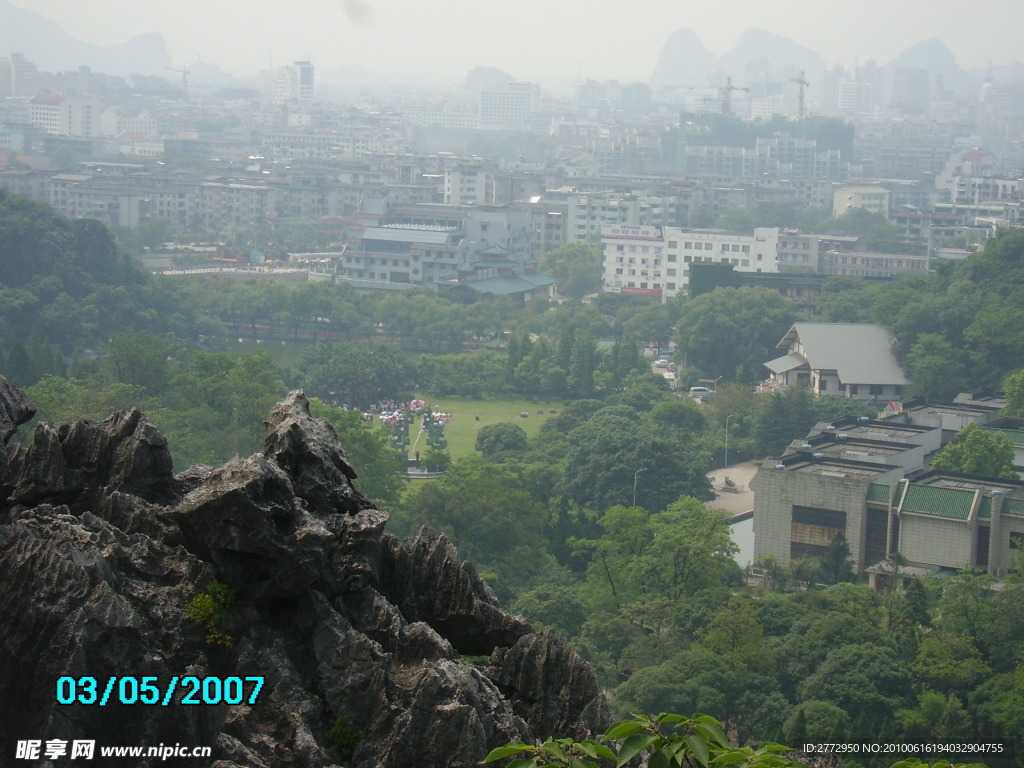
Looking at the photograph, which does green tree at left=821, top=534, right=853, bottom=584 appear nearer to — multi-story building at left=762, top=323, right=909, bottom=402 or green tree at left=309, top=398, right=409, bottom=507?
green tree at left=309, top=398, right=409, bottom=507

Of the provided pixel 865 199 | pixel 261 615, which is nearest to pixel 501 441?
pixel 261 615

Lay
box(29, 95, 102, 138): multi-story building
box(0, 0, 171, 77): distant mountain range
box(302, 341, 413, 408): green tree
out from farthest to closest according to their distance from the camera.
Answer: box(0, 0, 171, 77): distant mountain range, box(29, 95, 102, 138): multi-story building, box(302, 341, 413, 408): green tree

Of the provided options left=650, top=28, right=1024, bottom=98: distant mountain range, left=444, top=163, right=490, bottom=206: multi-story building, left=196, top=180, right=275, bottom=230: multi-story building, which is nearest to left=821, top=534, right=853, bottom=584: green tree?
left=444, top=163, right=490, bottom=206: multi-story building

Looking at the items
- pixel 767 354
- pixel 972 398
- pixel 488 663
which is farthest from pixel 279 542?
pixel 767 354

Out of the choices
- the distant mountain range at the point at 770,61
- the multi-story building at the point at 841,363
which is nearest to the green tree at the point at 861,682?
the multi-story building at the point at 841,363

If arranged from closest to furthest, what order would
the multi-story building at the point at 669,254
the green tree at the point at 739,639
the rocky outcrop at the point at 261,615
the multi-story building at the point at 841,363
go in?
the rocky outcrop at the point at 261,615, the green tree at the point at 739,639, the multi-story building at the point at 841,363, the multi-story building at the point at 669,254

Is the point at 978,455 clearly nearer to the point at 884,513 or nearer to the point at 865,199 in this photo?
the point at 884,513

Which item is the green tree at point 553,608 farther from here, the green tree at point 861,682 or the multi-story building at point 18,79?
the multi-story building at point 18,79
